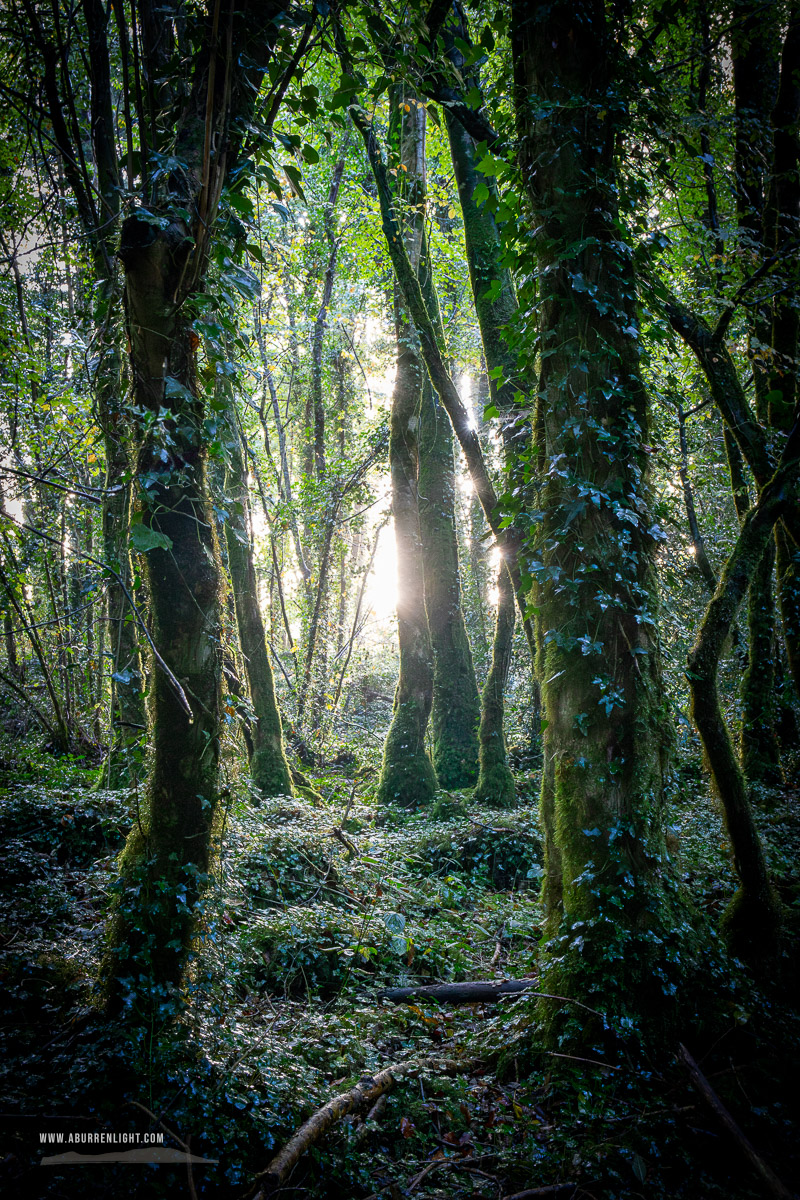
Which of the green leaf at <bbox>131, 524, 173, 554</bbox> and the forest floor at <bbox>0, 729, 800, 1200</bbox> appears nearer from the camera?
the forest floor at <bbox>0, 729, 800, 1200</bbox>

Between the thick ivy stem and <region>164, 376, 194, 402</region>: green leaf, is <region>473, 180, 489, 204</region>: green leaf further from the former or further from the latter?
the thick ivy stem

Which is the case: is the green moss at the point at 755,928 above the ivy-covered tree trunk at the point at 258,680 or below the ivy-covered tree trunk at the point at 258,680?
below

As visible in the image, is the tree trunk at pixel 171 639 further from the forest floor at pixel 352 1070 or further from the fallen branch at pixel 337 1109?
the fallen branch at pixel 337 1109

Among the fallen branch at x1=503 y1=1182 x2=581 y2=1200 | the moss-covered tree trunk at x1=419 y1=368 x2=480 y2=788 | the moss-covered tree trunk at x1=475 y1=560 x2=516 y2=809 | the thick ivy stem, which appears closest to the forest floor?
the fallen branch at x1=503 y1=1182 x2=581 y2=1200

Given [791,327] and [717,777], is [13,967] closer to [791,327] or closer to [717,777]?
[717,777]

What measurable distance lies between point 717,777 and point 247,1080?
2.83 meters

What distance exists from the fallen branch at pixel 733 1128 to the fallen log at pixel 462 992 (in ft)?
3.98

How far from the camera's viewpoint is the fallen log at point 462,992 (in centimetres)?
378

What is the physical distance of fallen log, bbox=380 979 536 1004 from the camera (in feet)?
12.4

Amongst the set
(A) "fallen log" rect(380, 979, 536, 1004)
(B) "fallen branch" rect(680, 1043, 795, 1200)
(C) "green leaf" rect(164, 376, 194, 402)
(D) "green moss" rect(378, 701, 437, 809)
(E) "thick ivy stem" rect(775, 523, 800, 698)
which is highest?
(C) "green leaf" rect(164, 376, 194, 402)

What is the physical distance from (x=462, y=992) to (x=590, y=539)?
2885 millimetres

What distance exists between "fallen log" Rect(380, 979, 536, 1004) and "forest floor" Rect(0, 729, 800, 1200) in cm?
6

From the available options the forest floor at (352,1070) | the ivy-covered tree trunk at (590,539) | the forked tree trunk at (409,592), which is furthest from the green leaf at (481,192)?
the forked tree trunk at (409,592)

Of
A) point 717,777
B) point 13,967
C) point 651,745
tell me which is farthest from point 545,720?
point 13,967
